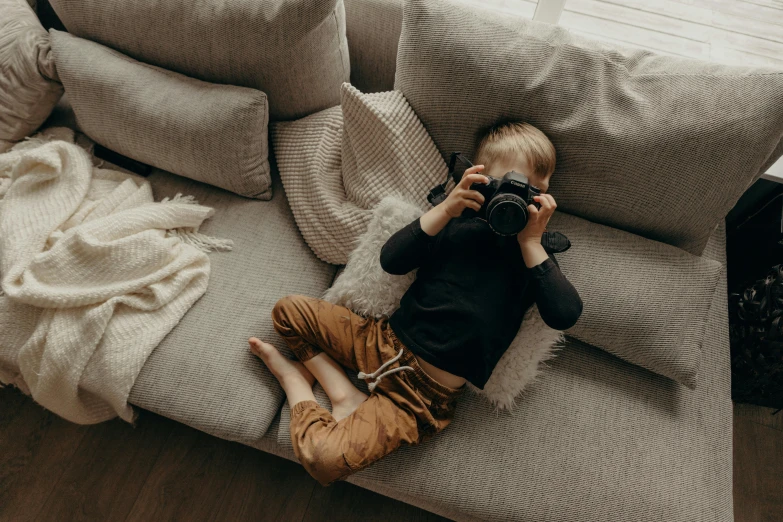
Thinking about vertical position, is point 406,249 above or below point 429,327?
above

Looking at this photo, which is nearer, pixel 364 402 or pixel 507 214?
pixel 507 214

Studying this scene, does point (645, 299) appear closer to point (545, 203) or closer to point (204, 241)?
point (545, 203)

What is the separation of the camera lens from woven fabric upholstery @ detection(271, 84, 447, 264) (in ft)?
0.97

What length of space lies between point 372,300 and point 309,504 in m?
0.64

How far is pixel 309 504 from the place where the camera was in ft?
4.16

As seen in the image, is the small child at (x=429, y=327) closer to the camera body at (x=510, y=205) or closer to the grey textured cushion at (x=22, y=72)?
the camera body at (x=510, y=205)

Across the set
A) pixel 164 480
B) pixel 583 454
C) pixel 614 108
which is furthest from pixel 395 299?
pixel 164 480

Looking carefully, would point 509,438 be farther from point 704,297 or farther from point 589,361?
point 704,297

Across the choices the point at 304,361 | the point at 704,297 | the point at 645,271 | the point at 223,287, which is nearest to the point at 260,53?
the point at 223,287

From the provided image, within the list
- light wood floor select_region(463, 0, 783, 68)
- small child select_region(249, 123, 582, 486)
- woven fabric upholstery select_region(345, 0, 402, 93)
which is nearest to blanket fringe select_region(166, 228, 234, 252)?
small child select_region(249, 123, 582, 486)

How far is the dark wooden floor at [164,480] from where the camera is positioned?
4.11ft

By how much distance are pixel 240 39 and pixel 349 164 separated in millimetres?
387

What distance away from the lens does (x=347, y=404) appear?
41.2 inches

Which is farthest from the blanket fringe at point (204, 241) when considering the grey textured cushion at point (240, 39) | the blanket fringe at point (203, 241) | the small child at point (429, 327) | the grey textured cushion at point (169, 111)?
the grey textured cushion at point (240, 39)
